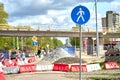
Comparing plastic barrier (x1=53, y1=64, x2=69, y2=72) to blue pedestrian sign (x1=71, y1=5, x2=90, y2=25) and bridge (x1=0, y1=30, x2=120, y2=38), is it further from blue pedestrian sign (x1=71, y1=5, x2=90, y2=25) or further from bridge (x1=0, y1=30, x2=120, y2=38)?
bridge (x1=0, y1=30, x2=120, y2=38)

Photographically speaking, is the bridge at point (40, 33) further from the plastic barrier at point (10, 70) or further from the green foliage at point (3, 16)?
the plastic barrier at point (10, 70)

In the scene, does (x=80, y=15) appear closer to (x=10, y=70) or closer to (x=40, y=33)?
(x=10, y=70)

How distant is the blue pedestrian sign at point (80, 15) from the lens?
1325 centimetres

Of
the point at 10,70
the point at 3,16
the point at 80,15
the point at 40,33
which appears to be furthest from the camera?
the point at 3,16

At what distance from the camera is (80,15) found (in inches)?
524

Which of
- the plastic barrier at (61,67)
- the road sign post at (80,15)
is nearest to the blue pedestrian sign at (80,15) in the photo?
the road sign post at (80,15)

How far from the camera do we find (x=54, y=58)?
50.1m

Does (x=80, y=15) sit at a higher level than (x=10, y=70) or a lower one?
higher

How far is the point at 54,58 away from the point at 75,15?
3690 centimetres

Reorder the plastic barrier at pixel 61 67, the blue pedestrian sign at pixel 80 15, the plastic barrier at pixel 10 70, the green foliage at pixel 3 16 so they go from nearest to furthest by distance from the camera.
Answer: the blue pedestrian sign at pixel 80 15 < the plastic barrier at pixel 10 70 < the plastic barrier at pixel 61 67 < the green foliage at pixel 3 16

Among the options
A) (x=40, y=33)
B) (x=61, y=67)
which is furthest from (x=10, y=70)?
(x=40, y=33)

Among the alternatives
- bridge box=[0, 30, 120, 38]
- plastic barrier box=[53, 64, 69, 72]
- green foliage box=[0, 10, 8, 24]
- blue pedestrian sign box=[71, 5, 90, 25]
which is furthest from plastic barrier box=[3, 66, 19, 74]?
green foliage box=[0, 10, 8, 24]

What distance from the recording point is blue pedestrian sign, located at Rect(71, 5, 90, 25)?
13.2 metres

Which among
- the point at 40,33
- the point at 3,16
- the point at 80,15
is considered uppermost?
the point at 3,16
